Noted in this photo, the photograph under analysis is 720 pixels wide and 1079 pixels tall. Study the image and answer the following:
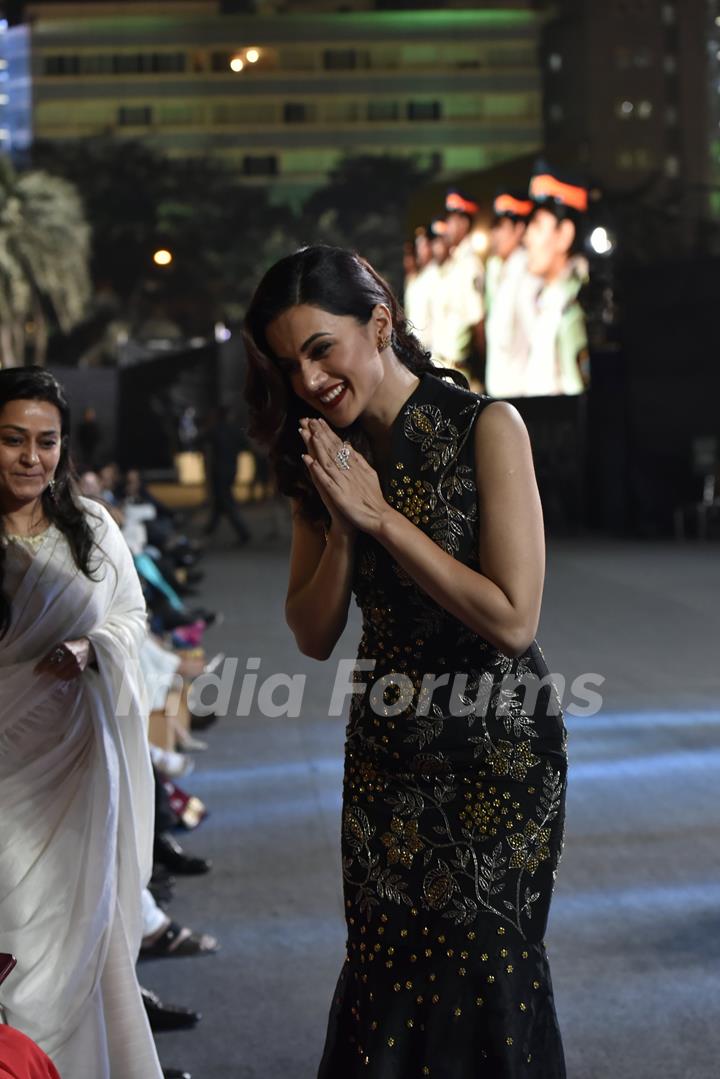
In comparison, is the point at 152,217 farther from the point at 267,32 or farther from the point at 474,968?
the point at 474,968

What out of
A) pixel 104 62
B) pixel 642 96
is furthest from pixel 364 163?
pixel 642 96

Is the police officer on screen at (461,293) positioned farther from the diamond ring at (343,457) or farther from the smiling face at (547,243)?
the diamond ring at (343,457)

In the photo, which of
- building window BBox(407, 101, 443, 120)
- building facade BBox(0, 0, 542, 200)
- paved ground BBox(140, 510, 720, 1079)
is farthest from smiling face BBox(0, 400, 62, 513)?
building window BBox(407, 101, 443, 120)

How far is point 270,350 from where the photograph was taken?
8.30 ft

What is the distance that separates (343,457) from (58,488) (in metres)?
1.70

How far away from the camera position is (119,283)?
6756 centimetres

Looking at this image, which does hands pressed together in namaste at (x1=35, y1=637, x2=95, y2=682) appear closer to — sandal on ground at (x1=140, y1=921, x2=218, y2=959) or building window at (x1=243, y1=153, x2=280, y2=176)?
sandal on ground at (x1=140, y1=921, x2=218, y2=959)

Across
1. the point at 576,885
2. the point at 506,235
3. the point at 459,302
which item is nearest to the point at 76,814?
the point at 576,885

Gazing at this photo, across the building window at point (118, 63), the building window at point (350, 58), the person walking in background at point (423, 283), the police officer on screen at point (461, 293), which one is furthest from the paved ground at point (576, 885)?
the building window at point (118, 63)

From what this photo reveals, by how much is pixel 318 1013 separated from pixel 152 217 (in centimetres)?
6691

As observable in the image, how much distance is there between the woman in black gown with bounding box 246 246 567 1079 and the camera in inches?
96.0

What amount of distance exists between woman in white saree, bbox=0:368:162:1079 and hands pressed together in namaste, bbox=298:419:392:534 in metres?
1.52

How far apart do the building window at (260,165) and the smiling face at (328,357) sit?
88109mm

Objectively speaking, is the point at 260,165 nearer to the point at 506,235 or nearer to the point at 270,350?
the point at 506,235
